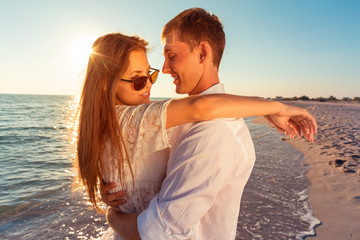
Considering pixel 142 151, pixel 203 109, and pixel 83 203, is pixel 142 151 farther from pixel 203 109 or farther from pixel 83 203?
pixel 83 203

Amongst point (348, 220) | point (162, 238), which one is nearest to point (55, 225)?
point (162, 238)

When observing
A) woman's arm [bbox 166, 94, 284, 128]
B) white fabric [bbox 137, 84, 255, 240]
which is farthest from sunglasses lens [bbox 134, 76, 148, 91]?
white fabric [bbox 137, 84, 255, 240]

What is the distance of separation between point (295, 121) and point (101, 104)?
1.46m

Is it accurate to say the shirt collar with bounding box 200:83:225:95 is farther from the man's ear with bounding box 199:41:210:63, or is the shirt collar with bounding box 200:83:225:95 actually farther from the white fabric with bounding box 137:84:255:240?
the white fabric with bounding box 137:84:255:240

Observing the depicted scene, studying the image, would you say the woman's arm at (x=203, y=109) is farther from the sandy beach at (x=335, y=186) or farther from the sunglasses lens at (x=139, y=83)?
the sandy beach at (x=335, y=186)

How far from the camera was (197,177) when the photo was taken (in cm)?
117

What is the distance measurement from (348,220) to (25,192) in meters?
7.52

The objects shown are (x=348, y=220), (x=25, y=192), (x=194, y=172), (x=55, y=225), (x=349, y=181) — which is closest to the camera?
(x=194, y=172)

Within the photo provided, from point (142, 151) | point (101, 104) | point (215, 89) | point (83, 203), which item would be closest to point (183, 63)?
point (215, 89)

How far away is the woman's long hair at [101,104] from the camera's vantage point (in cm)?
153

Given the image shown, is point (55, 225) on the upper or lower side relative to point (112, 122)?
lower

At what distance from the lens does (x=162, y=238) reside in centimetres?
119

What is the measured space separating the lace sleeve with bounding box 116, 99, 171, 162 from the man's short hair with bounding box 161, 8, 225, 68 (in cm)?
75

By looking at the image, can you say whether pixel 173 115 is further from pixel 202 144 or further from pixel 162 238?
pixel 162 238
